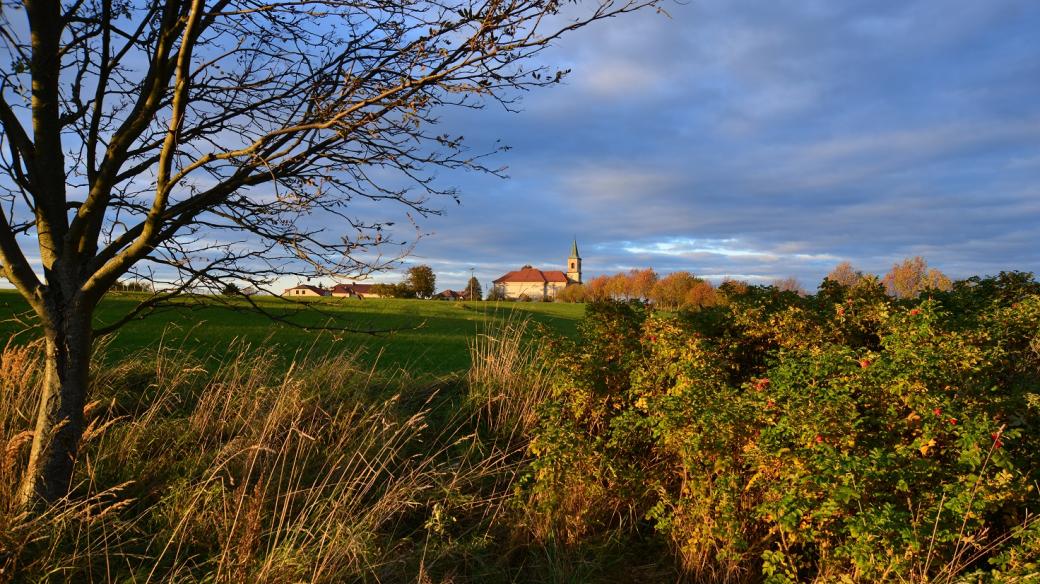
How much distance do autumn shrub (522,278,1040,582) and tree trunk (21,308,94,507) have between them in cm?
295

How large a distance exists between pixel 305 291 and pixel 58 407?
153 cm

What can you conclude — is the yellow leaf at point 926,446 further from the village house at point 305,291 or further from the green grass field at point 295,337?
the green grass field at point 295,337

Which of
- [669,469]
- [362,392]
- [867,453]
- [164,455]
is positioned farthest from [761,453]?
[164,455]

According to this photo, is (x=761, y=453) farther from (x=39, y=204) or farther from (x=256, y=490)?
(x=39, y=204)

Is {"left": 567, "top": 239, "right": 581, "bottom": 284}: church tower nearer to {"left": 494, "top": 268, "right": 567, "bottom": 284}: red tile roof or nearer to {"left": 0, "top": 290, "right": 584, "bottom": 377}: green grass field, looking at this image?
{"left": 494, "top": 268, "right": 567, "bottom": 284}: red tile roof

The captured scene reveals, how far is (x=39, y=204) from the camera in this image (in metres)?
3.67

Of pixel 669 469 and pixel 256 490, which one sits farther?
pixel 669 469

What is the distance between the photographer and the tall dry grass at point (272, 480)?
339 cm

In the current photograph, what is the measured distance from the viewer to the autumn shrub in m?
3.27

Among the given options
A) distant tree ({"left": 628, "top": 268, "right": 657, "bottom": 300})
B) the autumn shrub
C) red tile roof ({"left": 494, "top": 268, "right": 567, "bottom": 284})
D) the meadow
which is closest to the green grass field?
the meadow

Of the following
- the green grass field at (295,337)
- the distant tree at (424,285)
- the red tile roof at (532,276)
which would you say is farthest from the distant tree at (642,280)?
the red tile roof at (532,276)

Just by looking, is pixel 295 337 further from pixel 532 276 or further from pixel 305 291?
pixel 532 276

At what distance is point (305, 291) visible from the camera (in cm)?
424

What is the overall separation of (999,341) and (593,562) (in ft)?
10.6
